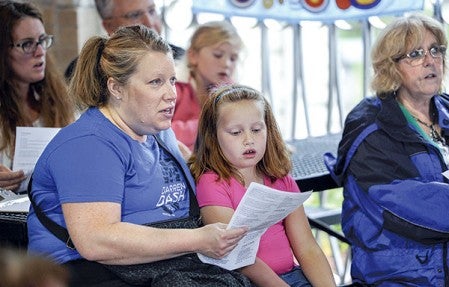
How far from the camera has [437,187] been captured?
3.14 meters

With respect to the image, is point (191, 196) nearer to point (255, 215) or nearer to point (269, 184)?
point (255, 215)

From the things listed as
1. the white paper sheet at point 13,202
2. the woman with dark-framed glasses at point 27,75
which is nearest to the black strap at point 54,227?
the white paper sheet at point 13,202

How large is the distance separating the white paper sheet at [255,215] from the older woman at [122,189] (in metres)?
0.03

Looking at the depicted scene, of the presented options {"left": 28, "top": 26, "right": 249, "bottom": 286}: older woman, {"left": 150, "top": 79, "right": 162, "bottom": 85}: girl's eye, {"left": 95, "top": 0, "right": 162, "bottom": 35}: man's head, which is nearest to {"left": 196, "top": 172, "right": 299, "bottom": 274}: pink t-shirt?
{"left": 28, "top": 26, "right": 249, "bottom": 286}: older woman

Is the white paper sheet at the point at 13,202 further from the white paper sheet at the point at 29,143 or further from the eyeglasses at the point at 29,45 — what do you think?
the eyeglasses at the point at 29,45

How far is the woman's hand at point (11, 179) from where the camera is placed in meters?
3.20

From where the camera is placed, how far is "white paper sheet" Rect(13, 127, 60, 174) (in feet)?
10.6

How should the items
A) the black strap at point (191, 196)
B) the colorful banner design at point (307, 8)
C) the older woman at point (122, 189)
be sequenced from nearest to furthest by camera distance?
the older woman at point (122, 189) → the black strap at point (191, 196) → the colorful banner design at point (307, 8)

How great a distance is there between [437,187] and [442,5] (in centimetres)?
153

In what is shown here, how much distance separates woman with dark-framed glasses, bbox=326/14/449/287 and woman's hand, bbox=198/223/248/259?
31.2 inches

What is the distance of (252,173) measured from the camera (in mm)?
3041

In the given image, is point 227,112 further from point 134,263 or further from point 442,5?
point 442,5

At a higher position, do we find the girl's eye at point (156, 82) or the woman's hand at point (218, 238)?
the girl's eye at point (156, 82)

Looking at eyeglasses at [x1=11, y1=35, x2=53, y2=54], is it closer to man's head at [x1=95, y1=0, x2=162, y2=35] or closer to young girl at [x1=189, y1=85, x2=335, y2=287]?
man's head at [x1=95, y1=0, x2=162, y2=35]
